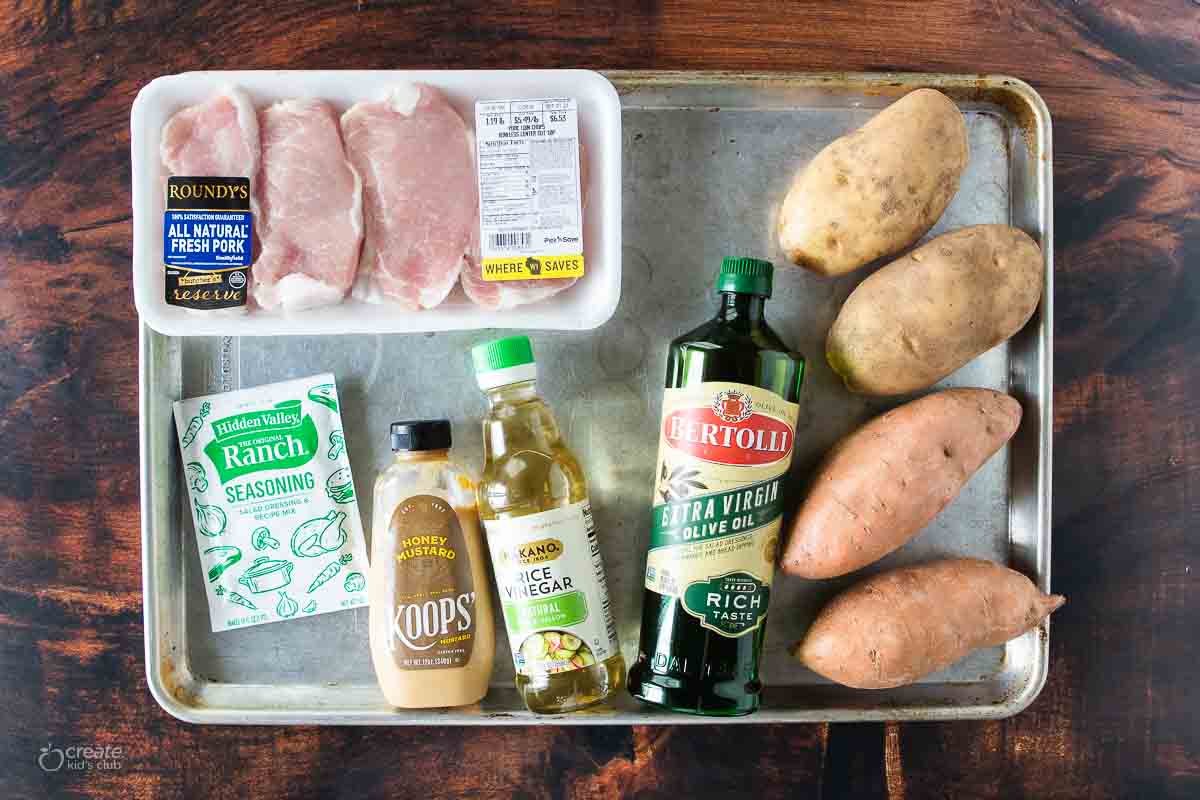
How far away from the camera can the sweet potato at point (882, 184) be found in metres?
0.79

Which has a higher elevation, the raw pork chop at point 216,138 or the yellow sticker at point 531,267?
the raw pork chop at point 216,138

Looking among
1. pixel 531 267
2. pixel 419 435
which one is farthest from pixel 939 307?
pixel 419 435

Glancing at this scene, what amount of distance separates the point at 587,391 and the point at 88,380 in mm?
579

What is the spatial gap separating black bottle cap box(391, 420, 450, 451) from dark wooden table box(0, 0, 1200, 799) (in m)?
0.34

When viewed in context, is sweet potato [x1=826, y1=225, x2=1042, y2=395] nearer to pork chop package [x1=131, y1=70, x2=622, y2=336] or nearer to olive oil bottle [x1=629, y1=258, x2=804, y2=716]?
olive oil bottle [x1=629, y1=258, x2=804, y2=716]

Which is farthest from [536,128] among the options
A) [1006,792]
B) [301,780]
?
[1006,792]

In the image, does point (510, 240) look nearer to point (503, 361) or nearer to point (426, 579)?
point (503, 361)

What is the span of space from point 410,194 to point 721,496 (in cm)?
46

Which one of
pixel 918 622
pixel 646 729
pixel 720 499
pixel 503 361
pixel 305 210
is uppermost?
pixel 305 210

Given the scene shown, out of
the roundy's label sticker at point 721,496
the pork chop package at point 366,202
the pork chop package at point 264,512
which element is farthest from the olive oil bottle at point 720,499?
the pork chop package at point 264,512

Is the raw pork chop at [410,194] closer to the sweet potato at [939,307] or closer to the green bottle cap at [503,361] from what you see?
the green bottle cap at [503,361]

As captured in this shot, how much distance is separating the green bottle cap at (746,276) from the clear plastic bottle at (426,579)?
33cm

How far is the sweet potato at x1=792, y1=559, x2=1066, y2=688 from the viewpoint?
31.6 inches

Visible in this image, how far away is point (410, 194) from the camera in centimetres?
84
